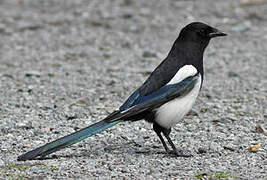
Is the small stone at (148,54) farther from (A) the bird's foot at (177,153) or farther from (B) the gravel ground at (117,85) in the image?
(A) the bird's foot at (177,153)

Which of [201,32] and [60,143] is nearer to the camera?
[60,143]

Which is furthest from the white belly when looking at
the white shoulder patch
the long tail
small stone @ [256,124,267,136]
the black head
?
small stone @ [256,124,267,136]

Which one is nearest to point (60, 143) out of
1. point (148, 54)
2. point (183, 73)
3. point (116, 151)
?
point (116, 151)

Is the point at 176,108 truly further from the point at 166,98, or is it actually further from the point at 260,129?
the point at 260,129

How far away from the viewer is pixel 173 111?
465 cm

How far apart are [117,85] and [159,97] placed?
9.32 ft

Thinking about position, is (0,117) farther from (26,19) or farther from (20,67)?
(26,19)

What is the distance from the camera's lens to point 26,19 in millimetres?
11562

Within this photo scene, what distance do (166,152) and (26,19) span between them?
741cm

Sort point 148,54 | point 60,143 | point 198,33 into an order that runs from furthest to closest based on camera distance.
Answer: point 148,54
point 198,33
point 60,143

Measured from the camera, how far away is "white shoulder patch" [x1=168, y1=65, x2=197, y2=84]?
15.4ft

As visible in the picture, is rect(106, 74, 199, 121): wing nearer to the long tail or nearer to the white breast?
the white breast

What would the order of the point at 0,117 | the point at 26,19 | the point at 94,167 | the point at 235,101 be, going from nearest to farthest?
the point at 94,167 < the point at 0,117 < the point at 235,101 < the point at 26,19

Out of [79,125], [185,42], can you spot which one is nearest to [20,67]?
[79,125]
